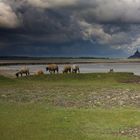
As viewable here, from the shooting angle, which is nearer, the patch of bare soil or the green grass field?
the green grass field

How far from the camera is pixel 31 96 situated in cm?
3841

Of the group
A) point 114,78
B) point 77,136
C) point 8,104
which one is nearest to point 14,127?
point 77,136

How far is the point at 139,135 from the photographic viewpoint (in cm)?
2055

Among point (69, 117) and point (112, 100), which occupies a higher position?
point (112, 100)

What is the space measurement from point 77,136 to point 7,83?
34586 millimetres

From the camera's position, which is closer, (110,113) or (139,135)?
(139,135)

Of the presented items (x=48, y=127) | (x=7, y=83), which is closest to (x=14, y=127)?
(x=48, y=127)

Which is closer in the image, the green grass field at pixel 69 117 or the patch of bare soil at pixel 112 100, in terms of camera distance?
the green grass field at pixel 69 117

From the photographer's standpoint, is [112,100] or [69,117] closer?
[69,117]

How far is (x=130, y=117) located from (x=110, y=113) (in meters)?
1.93

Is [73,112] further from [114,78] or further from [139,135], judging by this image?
[114,78]

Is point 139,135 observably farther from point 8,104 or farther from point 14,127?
point 8,104

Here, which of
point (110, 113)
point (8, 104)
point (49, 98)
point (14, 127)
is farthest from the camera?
point (49, 98)

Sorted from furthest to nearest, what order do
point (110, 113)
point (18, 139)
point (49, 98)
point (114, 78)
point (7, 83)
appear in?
point (114, 78)
point (7, 83)
point (49, 98)
point (110, 113)
point (18, 139)
